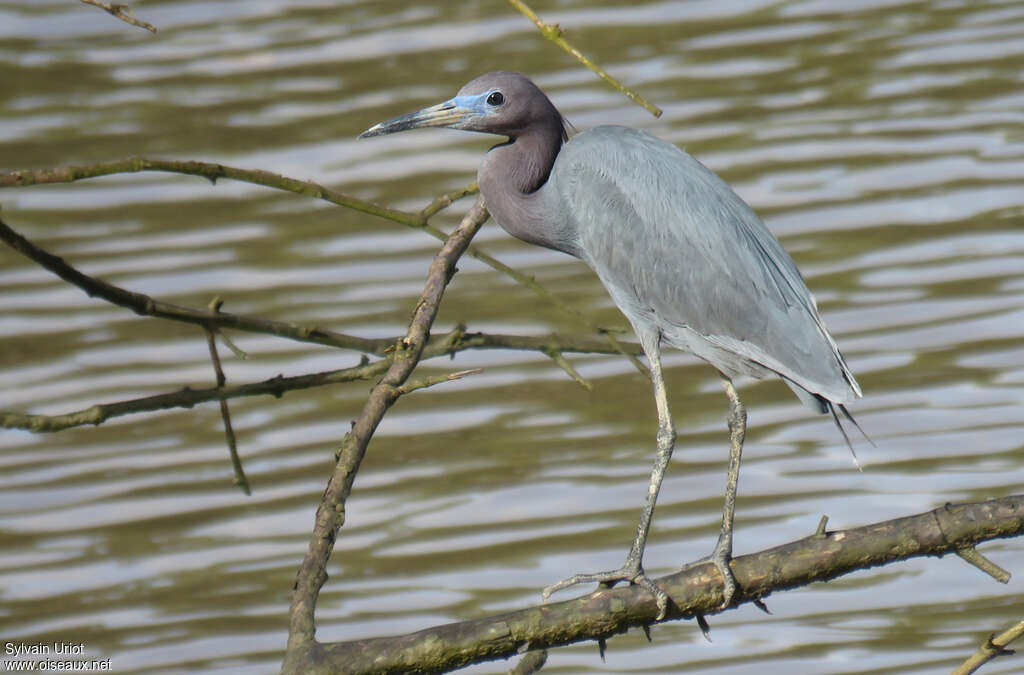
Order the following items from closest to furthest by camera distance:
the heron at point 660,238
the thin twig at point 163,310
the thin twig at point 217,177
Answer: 1. the thin twig at point 217,177
2. the thin twig at point 163,310
3. the heron at point 660,238

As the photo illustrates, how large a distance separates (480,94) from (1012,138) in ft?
16.9

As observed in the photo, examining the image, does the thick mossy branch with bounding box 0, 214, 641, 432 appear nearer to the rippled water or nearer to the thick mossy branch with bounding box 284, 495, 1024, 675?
the thick mossy branch with bounding box 284, 495, 1024, 675

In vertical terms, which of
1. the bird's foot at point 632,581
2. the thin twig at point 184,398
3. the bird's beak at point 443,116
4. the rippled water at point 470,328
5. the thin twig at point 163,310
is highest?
the bird's beak at point 443,116

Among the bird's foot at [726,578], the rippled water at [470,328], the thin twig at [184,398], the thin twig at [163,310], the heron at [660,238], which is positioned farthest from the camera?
the rippled water at [470,328]

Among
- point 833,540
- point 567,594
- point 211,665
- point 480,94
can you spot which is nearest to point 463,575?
point 567,594

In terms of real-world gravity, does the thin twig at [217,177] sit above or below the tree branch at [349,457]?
above

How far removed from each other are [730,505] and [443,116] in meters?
1.26

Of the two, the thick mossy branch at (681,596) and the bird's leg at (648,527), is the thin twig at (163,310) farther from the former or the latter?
the thick mossy branch at (681,596)

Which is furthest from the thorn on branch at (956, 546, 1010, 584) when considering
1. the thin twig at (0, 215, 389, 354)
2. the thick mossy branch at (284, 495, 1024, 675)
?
the thin twig at (0, 215, 389, 354)

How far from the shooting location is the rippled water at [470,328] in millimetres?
5934

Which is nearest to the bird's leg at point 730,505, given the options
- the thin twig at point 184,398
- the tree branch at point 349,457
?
the tree branch at point 349,457

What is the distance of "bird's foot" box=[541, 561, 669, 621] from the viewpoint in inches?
143

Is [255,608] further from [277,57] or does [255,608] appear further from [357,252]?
[277,57]

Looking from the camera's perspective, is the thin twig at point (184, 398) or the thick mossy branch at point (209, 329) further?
the thin twig at point (184, 398)
